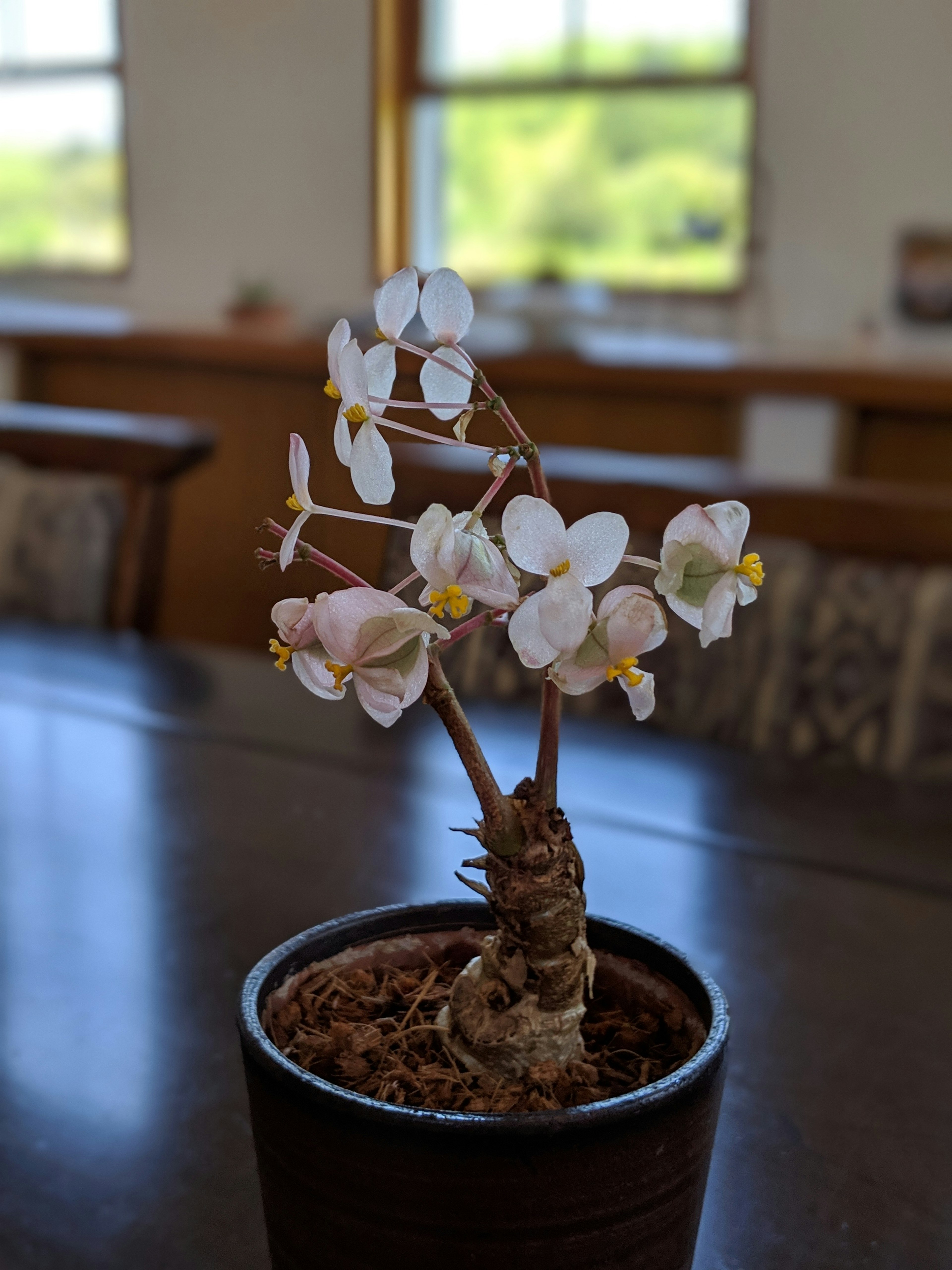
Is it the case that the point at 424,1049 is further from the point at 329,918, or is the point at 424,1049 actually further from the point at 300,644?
the point at 329,918

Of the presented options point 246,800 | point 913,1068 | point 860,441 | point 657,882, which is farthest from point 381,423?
point 860,441

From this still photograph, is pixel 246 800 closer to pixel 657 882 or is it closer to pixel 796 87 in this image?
pixel 657 882

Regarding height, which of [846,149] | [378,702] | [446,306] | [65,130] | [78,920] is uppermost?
[65,130]

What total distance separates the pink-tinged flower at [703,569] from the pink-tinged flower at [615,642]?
1 centimetres

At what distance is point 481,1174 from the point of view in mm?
355

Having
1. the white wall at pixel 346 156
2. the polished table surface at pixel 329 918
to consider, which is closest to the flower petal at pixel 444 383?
the polished table surface at pixel 329 918

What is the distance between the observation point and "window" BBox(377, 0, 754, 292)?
5371 millimetres

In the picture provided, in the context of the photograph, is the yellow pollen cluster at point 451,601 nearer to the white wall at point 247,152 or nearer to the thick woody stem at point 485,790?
the thick woody stem at point 485,790

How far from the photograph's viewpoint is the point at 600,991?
1.52ft

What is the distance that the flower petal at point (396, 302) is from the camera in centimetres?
38

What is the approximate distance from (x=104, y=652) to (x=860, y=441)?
2000mm

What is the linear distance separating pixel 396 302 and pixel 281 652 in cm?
10

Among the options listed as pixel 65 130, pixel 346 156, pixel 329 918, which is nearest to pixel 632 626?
pixel 329 918

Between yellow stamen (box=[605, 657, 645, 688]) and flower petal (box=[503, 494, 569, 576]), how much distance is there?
0.03 m
